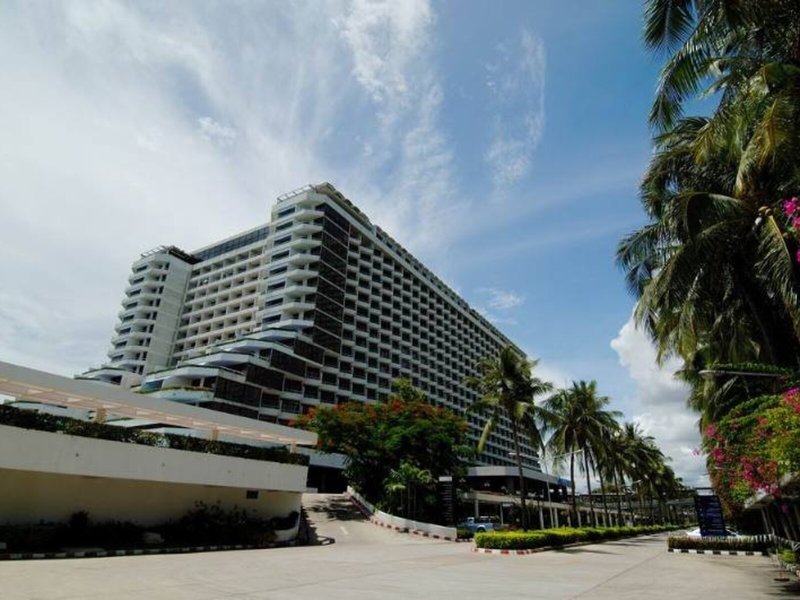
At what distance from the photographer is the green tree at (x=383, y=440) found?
37.6 m

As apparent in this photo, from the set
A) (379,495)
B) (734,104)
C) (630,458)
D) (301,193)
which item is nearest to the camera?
(734,104)

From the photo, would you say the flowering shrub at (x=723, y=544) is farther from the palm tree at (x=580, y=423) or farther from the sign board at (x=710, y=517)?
the palm tree at (x=580, y=423)

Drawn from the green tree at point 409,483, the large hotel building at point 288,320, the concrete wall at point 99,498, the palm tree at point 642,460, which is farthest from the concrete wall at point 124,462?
the palm tree at point 642,460

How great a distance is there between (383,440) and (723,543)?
2176 centimetres

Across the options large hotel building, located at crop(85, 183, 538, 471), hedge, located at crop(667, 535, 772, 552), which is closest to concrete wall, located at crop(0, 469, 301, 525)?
hedge, located at crop(667, 535, 772, 552)

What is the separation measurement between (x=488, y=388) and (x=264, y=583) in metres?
22.4

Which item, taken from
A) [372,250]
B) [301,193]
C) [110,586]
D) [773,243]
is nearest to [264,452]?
[110,586]

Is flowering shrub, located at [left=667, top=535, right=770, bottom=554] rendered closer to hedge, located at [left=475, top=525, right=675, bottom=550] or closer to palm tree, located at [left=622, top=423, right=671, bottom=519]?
hedge, located at [left=475, top=525, right=675, bottom=550]

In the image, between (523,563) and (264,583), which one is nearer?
(264,583)

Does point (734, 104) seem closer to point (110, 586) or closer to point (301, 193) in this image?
point (110, 586)

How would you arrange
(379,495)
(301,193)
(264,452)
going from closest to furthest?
(264,452), (379,495), (301,193)

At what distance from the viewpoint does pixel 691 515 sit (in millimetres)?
135875

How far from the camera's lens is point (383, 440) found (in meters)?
37.9

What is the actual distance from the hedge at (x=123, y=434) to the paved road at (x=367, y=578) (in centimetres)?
470
